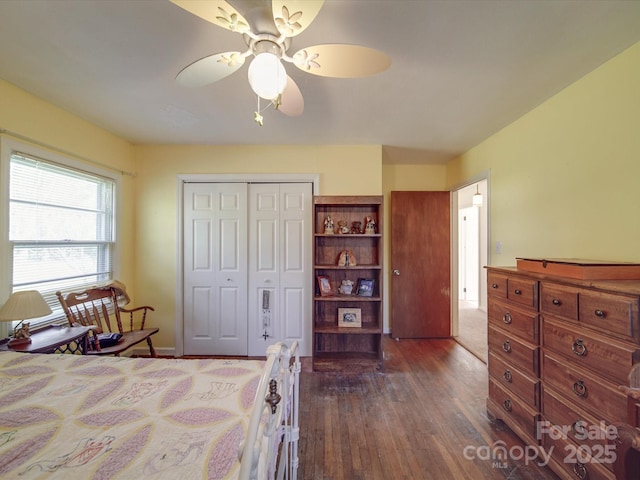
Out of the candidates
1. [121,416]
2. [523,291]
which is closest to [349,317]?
[523,291]

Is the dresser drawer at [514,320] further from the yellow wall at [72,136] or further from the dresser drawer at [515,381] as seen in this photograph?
the yellow wall at [72,136]

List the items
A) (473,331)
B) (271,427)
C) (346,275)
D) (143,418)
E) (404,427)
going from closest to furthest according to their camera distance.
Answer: (271,427) → (143,418) → (404,427) → (346,275) → (473,331)

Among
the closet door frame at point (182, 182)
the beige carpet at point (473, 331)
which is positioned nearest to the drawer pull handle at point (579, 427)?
the beige carpet at point (473, 331)

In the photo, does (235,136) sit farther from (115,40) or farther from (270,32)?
(270,32)

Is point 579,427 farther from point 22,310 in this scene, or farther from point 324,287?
point 22,310

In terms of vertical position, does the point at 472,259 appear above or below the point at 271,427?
above

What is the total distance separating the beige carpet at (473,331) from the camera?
124 inches

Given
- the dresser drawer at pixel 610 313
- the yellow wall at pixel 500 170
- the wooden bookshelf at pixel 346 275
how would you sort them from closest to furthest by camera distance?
1. the dresser drawer at pixel 610 313
2. the yellow wall at pixel 500 170
3. the wooden bookshelf at pixel 346 275

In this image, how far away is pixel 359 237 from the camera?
292 centimetres

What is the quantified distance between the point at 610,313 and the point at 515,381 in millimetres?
834

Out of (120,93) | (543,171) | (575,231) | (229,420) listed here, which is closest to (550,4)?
(543,171)

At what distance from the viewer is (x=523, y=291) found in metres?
1.64

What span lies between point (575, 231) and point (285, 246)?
255 cm

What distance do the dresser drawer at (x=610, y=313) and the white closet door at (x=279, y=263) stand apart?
90.7 inches
